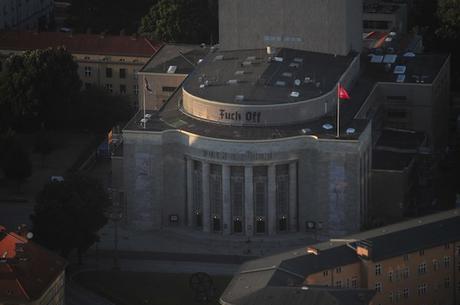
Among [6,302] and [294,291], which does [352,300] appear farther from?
[6,302]

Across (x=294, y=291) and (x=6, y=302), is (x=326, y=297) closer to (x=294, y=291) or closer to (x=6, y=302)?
(x=294, y=291)

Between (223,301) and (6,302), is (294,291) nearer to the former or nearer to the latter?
(223,301)

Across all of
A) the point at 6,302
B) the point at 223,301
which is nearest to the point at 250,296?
the point at 223,301

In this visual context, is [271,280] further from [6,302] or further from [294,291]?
[6,302]

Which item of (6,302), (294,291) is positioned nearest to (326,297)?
(294,291)
